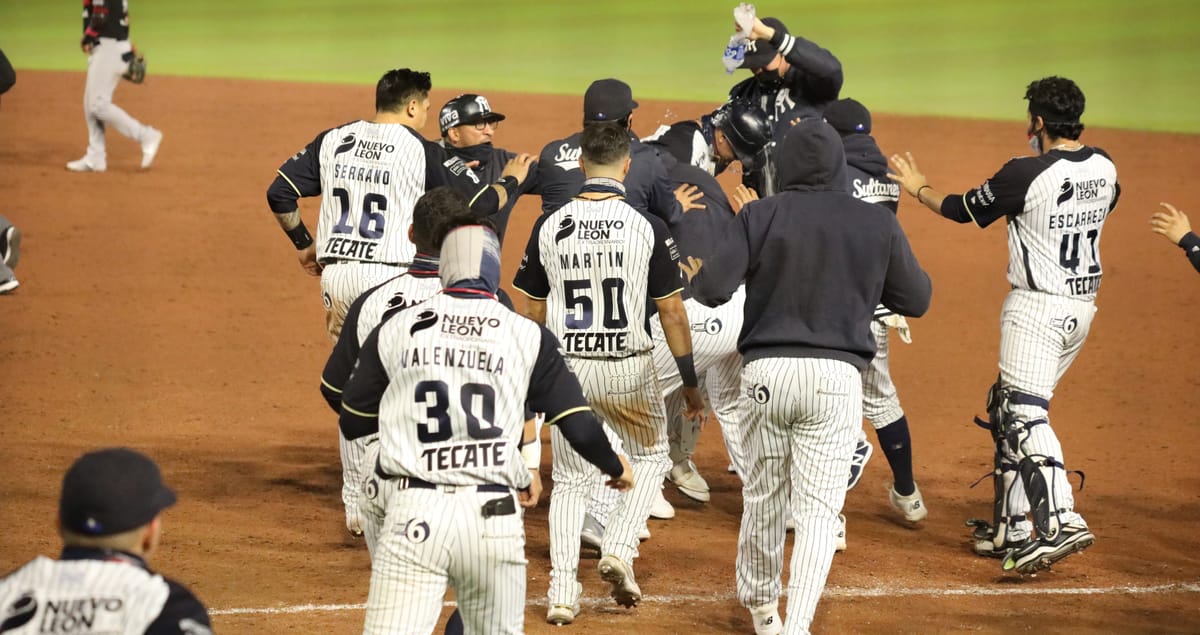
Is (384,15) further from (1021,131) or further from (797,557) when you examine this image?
(797,557)

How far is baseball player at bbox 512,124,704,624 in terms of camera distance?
5.88 metres

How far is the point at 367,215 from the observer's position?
22.5 feet

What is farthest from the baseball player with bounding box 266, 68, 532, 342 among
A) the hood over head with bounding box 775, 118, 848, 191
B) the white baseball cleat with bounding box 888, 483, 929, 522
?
the white baseball cleat with bounding box 888, 483, 929, 522

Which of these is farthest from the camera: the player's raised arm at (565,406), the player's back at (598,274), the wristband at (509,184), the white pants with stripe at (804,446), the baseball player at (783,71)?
the baseball player at (783,71)

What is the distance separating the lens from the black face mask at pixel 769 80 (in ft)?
26.4

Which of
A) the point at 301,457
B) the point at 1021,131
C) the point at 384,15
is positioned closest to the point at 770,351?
the point at 301,457

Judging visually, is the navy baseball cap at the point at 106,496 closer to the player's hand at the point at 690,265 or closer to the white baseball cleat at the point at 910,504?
the player's hand at the point at 690,265

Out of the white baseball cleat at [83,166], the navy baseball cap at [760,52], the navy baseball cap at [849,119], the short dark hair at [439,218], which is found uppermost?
the navy baseball cap at [760,52]

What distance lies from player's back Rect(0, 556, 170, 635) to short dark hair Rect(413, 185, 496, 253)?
1.60 meters

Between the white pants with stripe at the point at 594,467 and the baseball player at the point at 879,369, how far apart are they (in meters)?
1.50

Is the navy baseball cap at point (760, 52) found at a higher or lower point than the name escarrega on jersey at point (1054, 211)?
higher

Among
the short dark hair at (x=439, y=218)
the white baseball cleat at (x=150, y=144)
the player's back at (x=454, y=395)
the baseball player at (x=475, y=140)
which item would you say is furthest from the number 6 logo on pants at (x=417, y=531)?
the white baseball cleat at (x=150, y=144)

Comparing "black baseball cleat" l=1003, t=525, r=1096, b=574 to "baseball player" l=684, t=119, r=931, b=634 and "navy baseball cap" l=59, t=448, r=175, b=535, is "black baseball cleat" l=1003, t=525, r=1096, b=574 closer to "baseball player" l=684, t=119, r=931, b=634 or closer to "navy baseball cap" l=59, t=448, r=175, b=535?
"baseball player" l=684, t=119, r=931, b=634

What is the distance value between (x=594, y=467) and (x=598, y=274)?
31.3 inches
